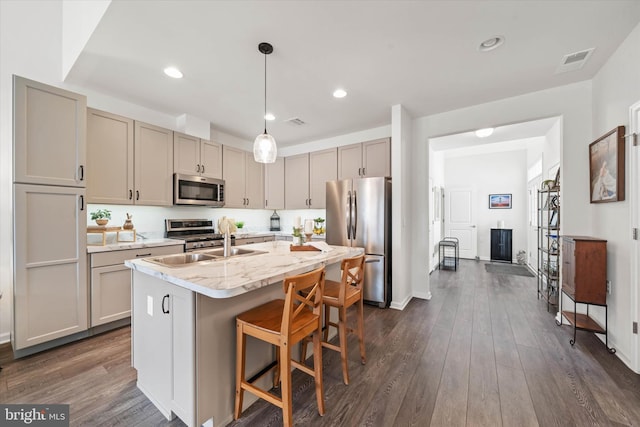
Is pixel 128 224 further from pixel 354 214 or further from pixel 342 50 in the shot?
pixel 342 50

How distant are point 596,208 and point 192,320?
3903mm

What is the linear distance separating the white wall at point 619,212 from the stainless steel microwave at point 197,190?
4.68 meters

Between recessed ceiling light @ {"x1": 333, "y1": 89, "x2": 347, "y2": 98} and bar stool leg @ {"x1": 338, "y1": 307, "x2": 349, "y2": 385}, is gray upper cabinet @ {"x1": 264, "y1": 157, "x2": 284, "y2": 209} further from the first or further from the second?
bar stool leg @ {"x1": 338, "y1": 307, "x2": 349, "y2": 385}

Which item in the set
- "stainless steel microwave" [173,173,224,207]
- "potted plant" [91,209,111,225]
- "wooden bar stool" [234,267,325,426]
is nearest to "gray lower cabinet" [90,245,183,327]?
"potted plant" [91,209,111,225]

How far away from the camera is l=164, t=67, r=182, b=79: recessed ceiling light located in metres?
2.56

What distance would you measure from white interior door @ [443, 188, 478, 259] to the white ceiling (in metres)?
4.44

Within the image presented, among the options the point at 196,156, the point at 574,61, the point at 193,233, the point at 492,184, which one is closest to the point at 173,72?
the point at 196,156

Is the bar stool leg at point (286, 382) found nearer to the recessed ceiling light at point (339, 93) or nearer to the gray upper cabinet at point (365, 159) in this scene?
the recessed ceiling light at point (339, 93)

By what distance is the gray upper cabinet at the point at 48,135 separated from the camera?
7.22 ft

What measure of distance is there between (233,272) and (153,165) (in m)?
2.66

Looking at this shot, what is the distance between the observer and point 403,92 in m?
3.06

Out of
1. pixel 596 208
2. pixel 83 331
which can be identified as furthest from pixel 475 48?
pixel 83 331

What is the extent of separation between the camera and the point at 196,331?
1.40 metres

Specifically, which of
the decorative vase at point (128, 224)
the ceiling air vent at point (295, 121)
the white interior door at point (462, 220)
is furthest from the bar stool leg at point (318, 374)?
the white interior door at point (462, 220)
